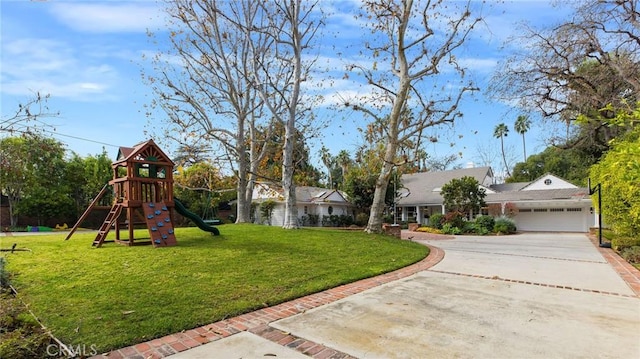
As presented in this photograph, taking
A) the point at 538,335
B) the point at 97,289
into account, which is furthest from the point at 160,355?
the point at 538,335

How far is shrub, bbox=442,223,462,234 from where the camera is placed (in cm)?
2288

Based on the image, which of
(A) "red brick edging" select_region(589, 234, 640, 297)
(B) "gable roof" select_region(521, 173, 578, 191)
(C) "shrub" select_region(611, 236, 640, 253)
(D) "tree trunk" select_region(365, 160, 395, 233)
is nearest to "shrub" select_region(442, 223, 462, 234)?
(B) "gable roof" select_region(521, 173, 578, 191)

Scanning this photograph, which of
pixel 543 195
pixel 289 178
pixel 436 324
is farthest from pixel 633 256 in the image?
pixel 543 195

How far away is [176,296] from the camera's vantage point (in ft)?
16.8

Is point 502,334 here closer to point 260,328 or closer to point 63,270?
point 260,328

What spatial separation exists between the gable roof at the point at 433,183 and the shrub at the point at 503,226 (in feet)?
18.8

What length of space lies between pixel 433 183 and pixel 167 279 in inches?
1184

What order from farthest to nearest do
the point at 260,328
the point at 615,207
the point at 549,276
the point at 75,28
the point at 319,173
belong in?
the point at 319,173
the point at 615,207
the point at 549,276
the point at 75,28
the point at 260,328

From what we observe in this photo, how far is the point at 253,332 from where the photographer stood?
4098mm

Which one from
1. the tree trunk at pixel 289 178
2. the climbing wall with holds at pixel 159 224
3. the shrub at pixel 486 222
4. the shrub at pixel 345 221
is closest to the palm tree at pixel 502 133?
the shrub at pixel 486 222

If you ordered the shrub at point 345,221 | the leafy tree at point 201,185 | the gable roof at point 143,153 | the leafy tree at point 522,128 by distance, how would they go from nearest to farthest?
the gable roof at point 143,153 → the leafy tree at point 201,185 → the shrub at point 345,221 → the leafy tree at point 522,128

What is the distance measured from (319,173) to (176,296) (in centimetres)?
4298

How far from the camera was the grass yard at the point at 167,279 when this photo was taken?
414 centimetres

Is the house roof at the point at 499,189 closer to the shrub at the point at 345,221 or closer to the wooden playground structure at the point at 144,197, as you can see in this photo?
the shrub at the point at 345,221
